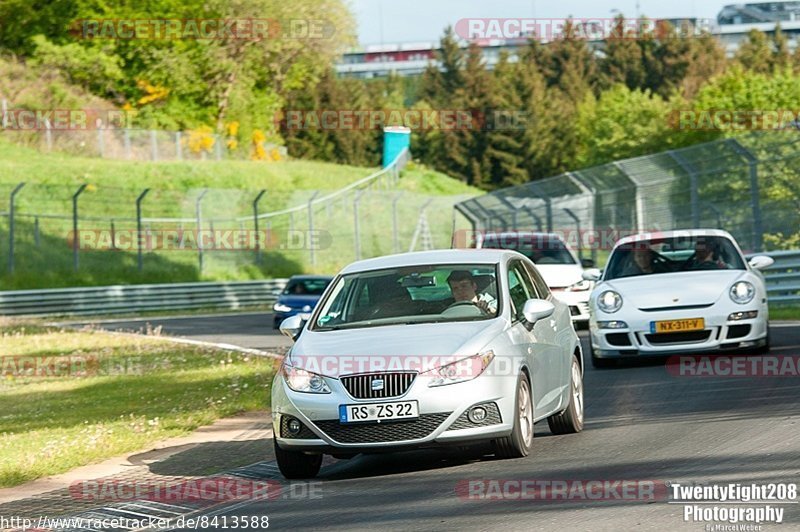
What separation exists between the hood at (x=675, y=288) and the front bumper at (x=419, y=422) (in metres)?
6.52

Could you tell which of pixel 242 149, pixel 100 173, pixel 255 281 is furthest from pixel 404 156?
pixel 255 281

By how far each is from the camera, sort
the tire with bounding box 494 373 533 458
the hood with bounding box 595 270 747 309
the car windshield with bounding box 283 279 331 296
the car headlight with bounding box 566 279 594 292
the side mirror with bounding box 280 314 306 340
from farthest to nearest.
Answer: the car windshield with bounding box 283 279 331 296
the car headlight with bounding box 566 279 594 292
the hood with bounding box 595 270 747 309
the side mirror with bounding box 280 314 306 340
the tire with bounding box 494 373 533 458

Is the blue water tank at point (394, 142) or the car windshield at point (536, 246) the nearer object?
the car windshield at point (536, 246)

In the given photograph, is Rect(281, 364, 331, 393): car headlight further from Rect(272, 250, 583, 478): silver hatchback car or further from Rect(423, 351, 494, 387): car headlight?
Rect(423, 351, 494, 387): car headlight

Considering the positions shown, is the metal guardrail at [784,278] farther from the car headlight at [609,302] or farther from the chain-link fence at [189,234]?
the chain-link fence at [189,234]

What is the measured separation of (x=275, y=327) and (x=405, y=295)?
20.3m

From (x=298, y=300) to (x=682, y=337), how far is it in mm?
15652

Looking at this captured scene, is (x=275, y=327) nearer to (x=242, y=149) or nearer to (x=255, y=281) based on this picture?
(x=255, y=281)

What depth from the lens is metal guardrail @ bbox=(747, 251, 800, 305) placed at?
25266 mm

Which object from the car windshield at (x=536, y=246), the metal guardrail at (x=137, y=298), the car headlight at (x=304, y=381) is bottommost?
the metal guardrail at (x=137, y=298)

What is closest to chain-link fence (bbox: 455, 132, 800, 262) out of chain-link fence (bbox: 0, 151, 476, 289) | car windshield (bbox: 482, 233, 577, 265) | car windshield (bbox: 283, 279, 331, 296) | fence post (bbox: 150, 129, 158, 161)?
car windshield (bbox: 482, 233, 577, 265)

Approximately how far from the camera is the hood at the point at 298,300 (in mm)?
30516

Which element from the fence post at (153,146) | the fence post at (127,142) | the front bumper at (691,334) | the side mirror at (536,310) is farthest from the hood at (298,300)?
the fence post at (153,146)

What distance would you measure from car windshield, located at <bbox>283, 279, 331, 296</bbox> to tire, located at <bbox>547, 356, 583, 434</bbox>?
1970 centimetres
